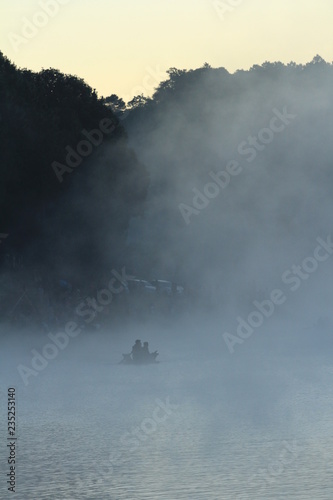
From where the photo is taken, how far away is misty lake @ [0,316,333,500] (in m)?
28.8

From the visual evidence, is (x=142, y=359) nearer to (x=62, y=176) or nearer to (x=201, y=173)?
(x=62, y=176)

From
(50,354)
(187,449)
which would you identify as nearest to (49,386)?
(50,354)

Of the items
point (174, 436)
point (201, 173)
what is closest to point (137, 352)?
point (174, 436)

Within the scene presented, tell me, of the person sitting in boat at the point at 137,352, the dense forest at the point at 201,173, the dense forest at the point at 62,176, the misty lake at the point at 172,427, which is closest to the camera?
the misty lake at the point at 172,427

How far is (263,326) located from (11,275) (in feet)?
53.5

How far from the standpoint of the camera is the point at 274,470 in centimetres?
3023

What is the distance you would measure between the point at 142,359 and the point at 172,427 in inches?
601

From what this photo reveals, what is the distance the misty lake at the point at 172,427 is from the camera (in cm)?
2884

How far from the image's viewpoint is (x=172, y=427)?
36562 millimetres

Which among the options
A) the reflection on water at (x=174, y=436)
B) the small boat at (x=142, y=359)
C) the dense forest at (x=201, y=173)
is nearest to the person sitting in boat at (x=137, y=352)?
the small boat at (x=142, y=359)

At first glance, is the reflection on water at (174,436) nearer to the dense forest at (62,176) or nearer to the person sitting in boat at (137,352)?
the person sitting in boat at (137,352)

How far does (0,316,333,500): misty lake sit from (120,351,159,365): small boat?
29 cm

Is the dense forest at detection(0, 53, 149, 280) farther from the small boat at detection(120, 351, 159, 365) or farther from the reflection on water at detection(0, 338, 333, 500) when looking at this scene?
the reflection on water at detection(0, 338, 333, 500)

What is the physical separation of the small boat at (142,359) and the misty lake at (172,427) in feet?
0.95
